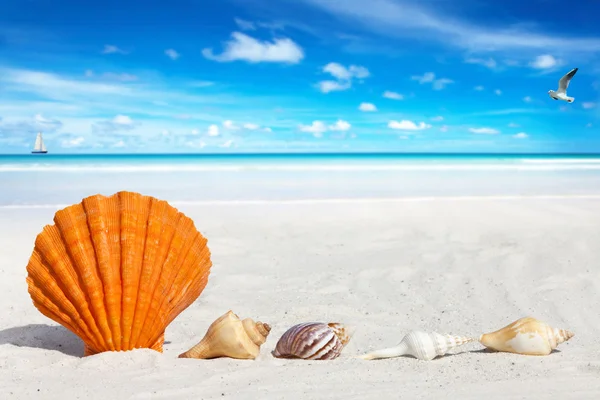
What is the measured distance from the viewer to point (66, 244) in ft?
10.2

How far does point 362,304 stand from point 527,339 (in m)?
1.80

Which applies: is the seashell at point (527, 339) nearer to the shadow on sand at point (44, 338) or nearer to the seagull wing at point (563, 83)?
the shadow on sand at point (44, 338)

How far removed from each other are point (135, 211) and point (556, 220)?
7.21m

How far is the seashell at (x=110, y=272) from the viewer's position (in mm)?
3064

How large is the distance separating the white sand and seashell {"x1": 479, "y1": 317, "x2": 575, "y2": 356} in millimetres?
78

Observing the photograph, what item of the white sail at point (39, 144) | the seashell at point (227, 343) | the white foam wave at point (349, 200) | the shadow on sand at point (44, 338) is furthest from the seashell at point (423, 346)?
the white sail at point (39, 144)

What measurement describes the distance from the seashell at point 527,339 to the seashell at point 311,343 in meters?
0.93

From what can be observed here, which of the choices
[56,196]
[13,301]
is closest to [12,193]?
[56,196]

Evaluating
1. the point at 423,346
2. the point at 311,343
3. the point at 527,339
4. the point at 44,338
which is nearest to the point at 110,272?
the point at 44,338

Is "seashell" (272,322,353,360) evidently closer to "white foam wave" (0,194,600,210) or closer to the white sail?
"white foam wave" (0,194,600,210)

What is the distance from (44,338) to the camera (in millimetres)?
3559

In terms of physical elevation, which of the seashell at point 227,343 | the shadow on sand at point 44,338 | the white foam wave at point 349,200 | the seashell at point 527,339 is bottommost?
the shadow on sand at point 44,338

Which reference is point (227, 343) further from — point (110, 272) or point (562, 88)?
point (562, 88)

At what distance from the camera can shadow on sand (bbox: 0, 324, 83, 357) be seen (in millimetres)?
3363
